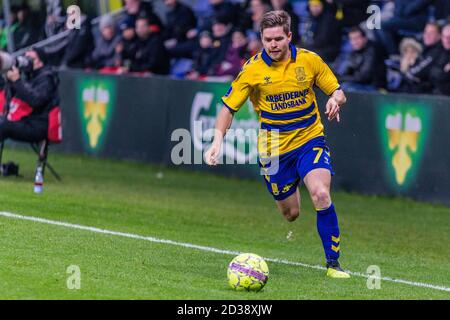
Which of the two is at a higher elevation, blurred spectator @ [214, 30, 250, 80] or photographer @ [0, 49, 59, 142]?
blurred spectator @ [214, 30, 250, 80]

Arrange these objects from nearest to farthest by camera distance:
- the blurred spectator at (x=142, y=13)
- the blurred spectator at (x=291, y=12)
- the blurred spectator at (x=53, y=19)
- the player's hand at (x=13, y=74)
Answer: the player's hand at (x=13, y=74), the blurred spectator at (x=291, y=12), the blurred spectator at (x=142, y=13), the blurred spectator at (x=53, y=19)

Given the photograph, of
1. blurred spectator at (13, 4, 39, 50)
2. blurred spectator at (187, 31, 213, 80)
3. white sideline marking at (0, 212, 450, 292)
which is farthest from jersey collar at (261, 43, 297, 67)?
blurred spectator at (13, 4, 39, 50)

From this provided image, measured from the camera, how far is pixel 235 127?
768 inches

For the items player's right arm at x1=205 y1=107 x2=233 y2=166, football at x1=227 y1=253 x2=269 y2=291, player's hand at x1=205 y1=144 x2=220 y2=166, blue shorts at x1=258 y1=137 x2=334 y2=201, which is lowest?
football at x1=227 y1=253 x2=269 y2=291

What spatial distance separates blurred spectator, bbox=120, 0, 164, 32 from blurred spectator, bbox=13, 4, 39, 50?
2.08 meters

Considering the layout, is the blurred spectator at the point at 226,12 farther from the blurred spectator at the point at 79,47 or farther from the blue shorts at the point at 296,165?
the blue shorts at the point at 296,165

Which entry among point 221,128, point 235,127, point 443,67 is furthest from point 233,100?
point 235,127

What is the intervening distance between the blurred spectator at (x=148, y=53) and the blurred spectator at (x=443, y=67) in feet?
21.3

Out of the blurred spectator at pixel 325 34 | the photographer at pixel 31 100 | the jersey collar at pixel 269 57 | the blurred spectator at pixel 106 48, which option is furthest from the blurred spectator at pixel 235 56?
the jersey collar at pixel 269 57

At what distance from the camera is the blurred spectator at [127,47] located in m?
23.1

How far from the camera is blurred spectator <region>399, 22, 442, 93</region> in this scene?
17781 mm

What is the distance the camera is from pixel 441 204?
55.3 ft

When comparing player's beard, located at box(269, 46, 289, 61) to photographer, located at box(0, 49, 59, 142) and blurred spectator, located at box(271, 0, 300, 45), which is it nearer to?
photographer, located at box(0, 49, 59, 142)

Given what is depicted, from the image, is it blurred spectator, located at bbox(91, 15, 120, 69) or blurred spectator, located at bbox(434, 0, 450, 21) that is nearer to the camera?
blurred spectator, located at bbox(434, 0, 450, 21)
